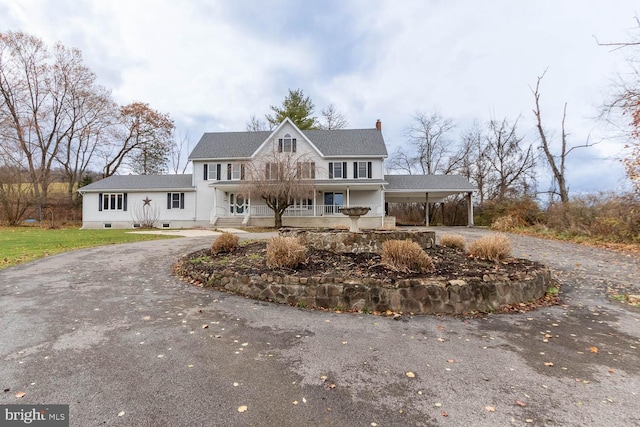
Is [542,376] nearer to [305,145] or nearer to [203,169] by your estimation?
[305,145]

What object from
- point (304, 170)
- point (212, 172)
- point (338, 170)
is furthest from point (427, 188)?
point (212, 172)

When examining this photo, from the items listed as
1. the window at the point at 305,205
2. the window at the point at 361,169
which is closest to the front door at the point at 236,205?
the window at the point at 305,205

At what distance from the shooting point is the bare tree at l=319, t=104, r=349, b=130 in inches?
1512

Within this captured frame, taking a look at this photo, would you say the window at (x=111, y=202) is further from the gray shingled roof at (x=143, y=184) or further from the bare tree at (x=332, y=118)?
the bare tree at (x=332, y=118)

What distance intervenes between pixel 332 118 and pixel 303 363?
3807 centimetres

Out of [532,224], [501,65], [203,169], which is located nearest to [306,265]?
[501,65]

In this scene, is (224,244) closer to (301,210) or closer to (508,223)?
(301,210)

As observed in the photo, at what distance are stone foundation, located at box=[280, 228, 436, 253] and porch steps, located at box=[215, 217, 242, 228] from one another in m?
15.9

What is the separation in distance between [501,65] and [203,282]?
1670 centimetres

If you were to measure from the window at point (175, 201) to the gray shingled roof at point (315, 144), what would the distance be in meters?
3.39

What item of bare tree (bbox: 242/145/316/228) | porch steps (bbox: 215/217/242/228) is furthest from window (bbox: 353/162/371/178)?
porch steps (bbox: 215/217/242/228)

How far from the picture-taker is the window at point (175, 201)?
2516cm

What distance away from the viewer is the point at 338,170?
82.1ft

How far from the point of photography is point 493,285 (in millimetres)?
5211
